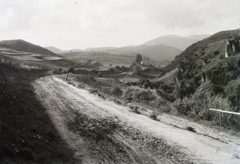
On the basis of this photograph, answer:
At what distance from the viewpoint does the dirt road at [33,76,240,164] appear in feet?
21.8

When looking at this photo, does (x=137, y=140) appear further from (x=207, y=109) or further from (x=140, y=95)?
(x=140, y=95)

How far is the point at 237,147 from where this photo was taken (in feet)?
23.5

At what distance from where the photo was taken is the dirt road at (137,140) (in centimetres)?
666

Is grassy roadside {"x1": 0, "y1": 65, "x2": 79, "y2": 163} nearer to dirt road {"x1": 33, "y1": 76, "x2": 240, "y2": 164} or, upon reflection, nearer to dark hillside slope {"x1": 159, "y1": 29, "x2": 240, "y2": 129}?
dirt road {"x1": 33, "y1": 76, "x2": 240, "y2": 164}

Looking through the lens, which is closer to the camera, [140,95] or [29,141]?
[29,141]

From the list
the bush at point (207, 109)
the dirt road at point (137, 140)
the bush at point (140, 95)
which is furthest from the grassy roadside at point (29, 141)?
the bush at point (140, 95)

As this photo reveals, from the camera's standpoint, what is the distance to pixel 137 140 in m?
8.18

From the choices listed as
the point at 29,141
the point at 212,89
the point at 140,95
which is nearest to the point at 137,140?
the point at 29,141

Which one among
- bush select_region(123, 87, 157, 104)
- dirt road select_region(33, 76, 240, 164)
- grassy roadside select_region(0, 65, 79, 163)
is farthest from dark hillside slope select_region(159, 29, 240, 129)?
grassy roadside select_region(0, 65, 79, 163)

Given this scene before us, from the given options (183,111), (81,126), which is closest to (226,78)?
(183,111)

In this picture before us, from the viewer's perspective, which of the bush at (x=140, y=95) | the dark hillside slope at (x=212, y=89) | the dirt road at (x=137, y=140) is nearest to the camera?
the dirt road at (x=137, y=140)

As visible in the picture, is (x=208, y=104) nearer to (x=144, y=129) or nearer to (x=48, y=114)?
(x=144, y=129)

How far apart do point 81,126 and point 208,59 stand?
19.1m

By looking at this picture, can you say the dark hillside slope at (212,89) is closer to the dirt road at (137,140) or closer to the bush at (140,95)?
the dirt road at (137,140)
